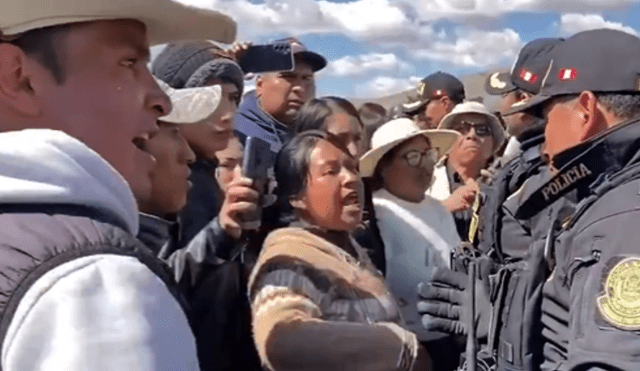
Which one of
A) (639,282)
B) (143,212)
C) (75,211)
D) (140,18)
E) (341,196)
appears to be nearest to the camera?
(75,211)

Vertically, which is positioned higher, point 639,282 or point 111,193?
point 111,193

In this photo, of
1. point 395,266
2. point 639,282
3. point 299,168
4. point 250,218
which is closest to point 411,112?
point 395,266

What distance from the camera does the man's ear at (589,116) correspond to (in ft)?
8.98

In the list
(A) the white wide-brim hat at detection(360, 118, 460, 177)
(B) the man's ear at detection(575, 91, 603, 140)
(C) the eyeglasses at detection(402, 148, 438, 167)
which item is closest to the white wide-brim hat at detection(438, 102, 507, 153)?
(A) the white wide-brim hat at detection(360, 118, 460, 177)

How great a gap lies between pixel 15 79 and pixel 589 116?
2.09m

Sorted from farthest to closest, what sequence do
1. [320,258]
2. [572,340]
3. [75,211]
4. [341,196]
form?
[341,196] → [320,258] → [572,340] → [75,211]

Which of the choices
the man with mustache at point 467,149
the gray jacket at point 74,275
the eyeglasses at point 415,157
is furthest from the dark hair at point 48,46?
the man with mustache at point 467,149

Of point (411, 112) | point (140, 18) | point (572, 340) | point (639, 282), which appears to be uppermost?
point (140, 18)

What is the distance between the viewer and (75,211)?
920 mm

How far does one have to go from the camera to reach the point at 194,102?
10.0 feet

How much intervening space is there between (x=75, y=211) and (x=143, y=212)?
1.80m

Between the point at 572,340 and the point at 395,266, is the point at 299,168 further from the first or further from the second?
the point at 572,340

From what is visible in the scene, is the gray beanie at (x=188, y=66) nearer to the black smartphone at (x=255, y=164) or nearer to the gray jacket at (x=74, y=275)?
the black smartphone at (x=255, y=164)

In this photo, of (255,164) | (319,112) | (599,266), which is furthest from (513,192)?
(599,266)
